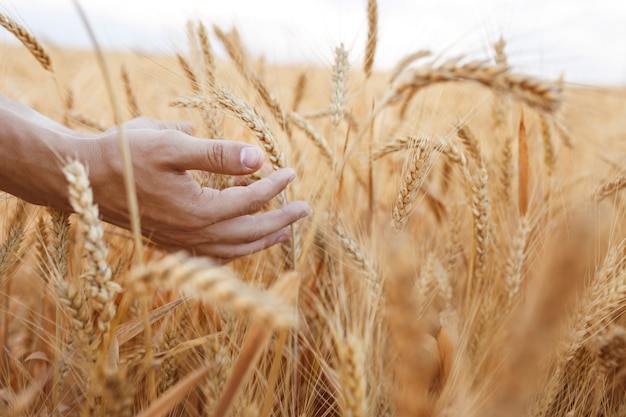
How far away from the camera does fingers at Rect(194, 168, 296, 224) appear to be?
963 mm

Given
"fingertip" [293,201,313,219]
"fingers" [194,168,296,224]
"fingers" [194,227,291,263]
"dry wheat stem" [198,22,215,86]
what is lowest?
"fingers" [194,227,291,263]

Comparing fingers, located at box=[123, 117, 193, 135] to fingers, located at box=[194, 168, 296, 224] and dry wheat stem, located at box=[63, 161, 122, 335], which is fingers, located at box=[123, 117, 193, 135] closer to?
fingers, located at box=[194, 168, 296, 224]

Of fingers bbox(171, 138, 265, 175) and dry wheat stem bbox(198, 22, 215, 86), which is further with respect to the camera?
dry wheat stem bbox(198, 22, 215, 86)

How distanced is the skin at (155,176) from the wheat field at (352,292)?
0.06m

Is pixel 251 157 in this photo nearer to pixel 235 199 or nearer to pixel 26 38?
pixel 235 199

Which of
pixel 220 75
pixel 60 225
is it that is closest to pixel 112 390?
pixel 60 225

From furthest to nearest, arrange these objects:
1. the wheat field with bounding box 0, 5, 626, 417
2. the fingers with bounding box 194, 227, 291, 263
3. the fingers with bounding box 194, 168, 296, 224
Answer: the fingers with bounding box 194, 227, 291, 263
the fingers with bounding box 194, 168, 296, 224
the wheat field with bounding box 0, 5, 626, 417

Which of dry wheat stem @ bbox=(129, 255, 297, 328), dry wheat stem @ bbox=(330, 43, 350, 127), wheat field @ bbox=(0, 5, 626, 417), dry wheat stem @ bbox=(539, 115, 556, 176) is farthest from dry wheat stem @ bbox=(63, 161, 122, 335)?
dry wheat stem @ bbox=(539, 115, 556, 176)

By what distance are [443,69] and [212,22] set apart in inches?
48.0

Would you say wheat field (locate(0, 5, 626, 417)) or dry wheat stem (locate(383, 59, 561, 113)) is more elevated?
dry wheat stem (locate(383, 59, 561, 113))

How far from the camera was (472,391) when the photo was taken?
2.46 feet

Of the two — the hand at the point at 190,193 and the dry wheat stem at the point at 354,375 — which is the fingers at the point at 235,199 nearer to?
the hand at the point at 190,193

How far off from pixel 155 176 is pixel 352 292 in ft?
1.71

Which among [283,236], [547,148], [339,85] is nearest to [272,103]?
[339,85]
